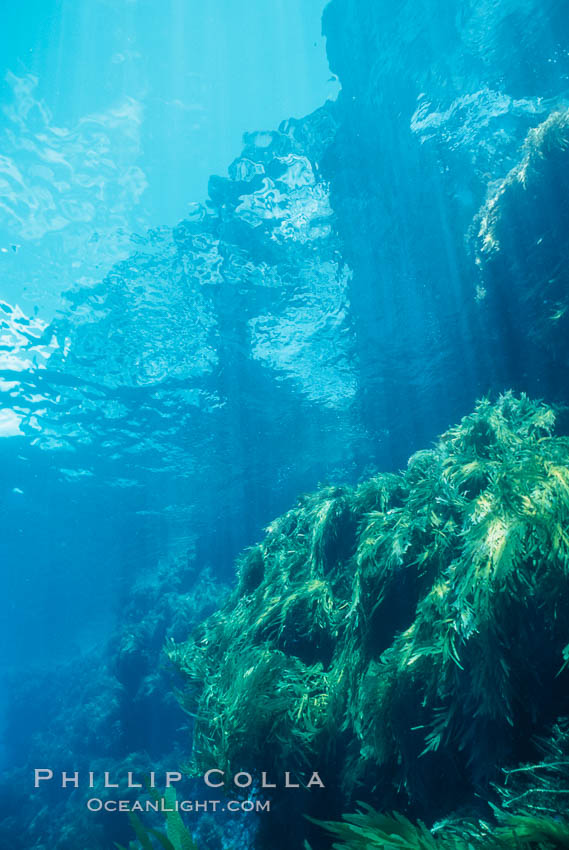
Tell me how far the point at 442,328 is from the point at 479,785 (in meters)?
15.9

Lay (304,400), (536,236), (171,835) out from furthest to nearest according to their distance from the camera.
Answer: (304,400) → (536,236) → (171,835)

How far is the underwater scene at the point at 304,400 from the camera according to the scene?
8.30 ft

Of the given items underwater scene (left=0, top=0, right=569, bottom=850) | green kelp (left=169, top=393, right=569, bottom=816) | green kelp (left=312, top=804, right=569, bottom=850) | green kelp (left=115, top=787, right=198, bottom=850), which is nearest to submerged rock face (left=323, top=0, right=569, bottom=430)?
underwater scene (left=0, top=0, right=569, bottom=850)

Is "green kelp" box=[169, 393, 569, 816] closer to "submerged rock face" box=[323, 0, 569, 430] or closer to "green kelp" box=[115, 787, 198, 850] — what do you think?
"green kelp" box=[115, 787, 198, 850]

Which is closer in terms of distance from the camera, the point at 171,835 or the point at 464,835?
the point at 464,835

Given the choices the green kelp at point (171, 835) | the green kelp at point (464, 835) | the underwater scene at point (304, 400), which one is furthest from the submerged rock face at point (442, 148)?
the green kelp at point (171, 835)

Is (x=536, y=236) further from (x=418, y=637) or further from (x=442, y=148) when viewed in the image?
(x=418, y=637)

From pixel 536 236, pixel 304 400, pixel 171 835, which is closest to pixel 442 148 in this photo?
pixel 536 236

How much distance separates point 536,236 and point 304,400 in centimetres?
1449

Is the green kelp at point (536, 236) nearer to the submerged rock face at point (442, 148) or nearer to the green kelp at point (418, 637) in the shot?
the submerged rock face at point (442, 148)

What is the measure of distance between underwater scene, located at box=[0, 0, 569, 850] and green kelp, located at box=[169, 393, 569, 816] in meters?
0.03

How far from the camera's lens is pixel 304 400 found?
72.6 feet

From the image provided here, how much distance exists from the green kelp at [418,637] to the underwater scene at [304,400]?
0.08 ft

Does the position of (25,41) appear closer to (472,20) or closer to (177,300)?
(177,300)
